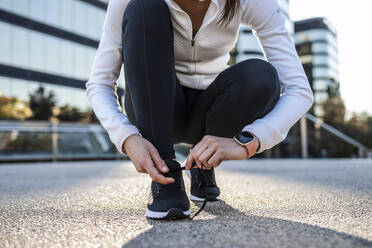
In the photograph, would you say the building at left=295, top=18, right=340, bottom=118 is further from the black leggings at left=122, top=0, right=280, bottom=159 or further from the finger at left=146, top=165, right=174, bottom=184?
the finger at left=146, top=165, right=174, bottom=184

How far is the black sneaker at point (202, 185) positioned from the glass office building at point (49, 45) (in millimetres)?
15152

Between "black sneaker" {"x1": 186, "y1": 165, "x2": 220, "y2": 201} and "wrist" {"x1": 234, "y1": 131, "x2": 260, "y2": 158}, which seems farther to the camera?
"black sneaker" {"x1": 186, "y1": 165, "x2": 220, "y2": 201}

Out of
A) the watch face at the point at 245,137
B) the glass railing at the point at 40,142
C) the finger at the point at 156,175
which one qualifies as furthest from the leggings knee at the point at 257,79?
the glass railing at the point at 40,142

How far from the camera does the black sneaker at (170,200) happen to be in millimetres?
1114

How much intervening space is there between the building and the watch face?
40.9m

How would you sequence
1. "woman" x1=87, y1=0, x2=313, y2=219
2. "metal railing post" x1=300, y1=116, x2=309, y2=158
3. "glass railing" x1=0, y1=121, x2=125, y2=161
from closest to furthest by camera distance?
"woman" x1=87, y1=0, x2=313, y2=219
"metal railing post" x1=300, y1=116, x2=309, y2=158
"glass railing" x1=0, y1=121, x2=125, y2=161

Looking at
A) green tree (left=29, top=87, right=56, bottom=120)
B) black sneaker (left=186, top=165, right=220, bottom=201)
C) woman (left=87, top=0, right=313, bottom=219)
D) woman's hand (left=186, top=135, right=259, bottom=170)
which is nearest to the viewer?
woman's hand (left=186, top=135, right=259, bottom=170)

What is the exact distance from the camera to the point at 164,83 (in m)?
1.19

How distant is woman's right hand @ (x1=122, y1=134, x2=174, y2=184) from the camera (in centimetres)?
103

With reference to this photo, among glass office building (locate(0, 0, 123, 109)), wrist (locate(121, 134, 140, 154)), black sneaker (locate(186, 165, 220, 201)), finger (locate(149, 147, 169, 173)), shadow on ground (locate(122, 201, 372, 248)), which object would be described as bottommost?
black sneaker (locate(186, 165, 220, 201))

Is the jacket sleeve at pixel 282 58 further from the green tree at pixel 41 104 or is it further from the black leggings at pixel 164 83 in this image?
the green tree at pixel 41 104

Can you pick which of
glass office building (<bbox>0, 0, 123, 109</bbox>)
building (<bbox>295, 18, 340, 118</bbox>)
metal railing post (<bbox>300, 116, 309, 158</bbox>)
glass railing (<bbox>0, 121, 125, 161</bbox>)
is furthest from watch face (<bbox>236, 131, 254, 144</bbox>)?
building (<bbox>295, 18, 340, 118</bbox>)

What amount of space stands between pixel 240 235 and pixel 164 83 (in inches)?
21.5

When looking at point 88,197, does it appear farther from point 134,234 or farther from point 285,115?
point 285,115
